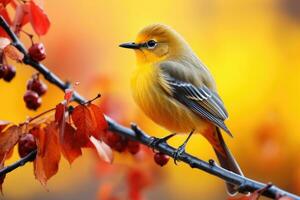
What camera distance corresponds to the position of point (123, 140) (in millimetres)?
2627

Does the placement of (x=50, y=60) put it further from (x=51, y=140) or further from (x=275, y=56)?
(x=51, y=140)

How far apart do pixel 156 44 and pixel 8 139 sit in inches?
45.8

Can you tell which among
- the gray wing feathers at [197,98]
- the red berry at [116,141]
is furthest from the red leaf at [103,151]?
the gray wing feathers at [197,98]

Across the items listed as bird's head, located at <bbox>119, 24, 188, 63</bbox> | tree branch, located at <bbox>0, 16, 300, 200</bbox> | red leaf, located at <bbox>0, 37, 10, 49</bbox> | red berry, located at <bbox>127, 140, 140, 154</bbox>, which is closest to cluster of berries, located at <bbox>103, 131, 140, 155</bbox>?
red berry, located at <bbox>127, 140, 140, 154</bbox>

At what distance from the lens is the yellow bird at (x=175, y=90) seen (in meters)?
2.74

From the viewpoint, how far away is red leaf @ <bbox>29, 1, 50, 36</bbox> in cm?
227

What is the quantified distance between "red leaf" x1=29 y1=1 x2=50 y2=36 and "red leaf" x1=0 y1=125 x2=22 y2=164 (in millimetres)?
495

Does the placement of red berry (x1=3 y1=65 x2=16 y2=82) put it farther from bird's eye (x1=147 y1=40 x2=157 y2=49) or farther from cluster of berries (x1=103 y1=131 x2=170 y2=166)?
bird's eye (x1=147 y1=40 x2=157 y2=49)

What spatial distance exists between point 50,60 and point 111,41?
804mm

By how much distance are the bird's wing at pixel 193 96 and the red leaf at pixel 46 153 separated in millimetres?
900

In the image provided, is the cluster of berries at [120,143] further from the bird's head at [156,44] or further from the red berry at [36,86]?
the bird's head at [156,44]

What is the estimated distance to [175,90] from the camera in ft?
9.24

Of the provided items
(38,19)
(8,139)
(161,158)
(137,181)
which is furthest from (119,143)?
(8,139)

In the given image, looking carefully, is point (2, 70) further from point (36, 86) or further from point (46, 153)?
point (46, 153)
